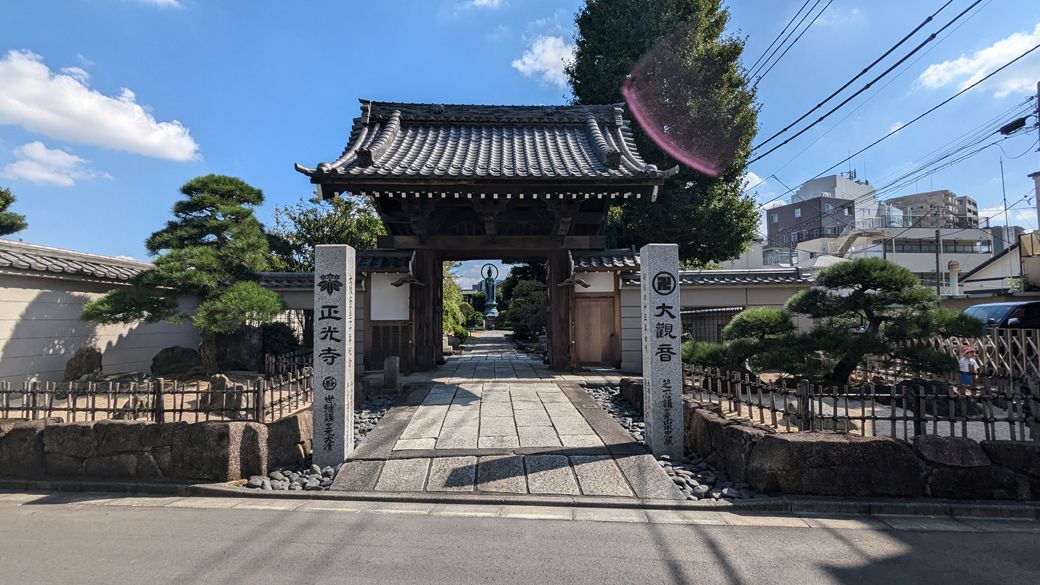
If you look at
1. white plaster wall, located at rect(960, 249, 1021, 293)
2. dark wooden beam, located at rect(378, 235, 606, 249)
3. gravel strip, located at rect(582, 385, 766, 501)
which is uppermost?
white plaster wall, located at rect(960, 249, 1021, 293)

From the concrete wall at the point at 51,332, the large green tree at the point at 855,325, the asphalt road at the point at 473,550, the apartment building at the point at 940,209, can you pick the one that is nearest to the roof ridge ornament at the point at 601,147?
the large green tree at the point at 855,325

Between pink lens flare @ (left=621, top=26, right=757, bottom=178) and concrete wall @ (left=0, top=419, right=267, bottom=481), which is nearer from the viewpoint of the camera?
concrete wall @ (left=0, top=419, right=267, bottom=481)

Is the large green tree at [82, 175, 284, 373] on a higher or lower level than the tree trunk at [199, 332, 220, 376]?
higher

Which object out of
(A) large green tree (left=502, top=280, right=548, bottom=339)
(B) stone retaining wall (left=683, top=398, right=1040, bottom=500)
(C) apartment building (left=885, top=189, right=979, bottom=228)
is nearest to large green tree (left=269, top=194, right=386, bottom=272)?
(A) large green tree (left=502, top=280, right=548, bottom=339)

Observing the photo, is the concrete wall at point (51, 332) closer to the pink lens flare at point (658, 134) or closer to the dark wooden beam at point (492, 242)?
the dark wooden beam at point (492, 242)

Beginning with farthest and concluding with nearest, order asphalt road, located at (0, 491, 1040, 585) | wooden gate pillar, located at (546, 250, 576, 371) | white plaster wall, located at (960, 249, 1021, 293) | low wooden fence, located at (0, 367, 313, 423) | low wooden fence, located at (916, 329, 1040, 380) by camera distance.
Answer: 1. white plaster wall, located at (960, 249, 1021, 293)
2. wooden gate pillar, located at (546, 250, 576, 371)
3. low wooden fence, located at (916, 329, 1040, 380)
4. low wooden fence, located at (0, 367, 313, 423)
5. asphalt road, located at (0, 491, 1040, 585)

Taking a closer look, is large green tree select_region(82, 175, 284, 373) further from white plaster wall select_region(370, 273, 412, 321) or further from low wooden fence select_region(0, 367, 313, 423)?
low wooden fence select_region(0, 367, 313, 423)

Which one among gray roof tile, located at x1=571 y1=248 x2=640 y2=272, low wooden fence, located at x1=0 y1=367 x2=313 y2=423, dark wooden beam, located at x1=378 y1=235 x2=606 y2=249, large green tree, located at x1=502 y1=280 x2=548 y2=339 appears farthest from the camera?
large green tree, located at x1=502 y1=280 x2=548 y2=339

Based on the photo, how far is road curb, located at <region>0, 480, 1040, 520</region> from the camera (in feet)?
16.1

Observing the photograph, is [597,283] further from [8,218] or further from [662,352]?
[8,218]

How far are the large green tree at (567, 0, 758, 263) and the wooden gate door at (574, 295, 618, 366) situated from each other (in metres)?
7.35

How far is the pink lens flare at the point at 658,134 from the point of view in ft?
61.3

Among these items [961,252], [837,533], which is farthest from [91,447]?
[961,252]

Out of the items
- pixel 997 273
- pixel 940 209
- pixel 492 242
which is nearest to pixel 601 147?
pixel 492 242
